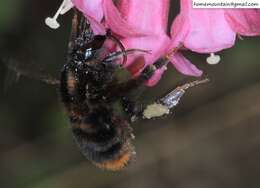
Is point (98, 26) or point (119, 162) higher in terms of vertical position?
point (98, 26)

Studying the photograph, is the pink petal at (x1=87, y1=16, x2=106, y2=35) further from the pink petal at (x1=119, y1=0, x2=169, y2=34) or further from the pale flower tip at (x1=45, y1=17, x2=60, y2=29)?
the pale flower tip at (x1=45, y1=17, x2=60, y2=29)

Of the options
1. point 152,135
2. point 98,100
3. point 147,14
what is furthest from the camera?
point 152,135

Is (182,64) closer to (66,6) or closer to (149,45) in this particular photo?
(149,45)

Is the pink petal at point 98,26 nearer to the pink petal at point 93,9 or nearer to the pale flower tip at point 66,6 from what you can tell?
the pink petal at point 93,9

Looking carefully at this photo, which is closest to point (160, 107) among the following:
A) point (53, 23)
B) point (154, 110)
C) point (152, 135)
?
point (154, 110)

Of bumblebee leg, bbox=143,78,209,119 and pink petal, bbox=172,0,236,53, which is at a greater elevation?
pink petal, bbox=172,0,236,53

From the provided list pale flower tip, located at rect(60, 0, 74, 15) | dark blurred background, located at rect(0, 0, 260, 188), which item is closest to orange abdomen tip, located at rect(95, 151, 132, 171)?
pale flower tip, located at rect(60, 0, 74, 15)
